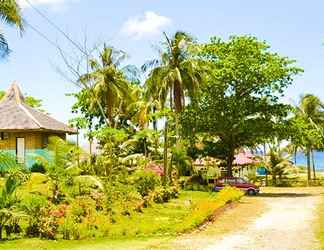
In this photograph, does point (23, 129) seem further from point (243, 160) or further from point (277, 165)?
point (277, 165)

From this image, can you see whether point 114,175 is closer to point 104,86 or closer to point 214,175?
point 104,86

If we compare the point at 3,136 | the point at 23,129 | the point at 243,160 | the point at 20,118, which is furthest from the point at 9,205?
the point at 243,160

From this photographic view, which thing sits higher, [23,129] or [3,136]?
[23,129]

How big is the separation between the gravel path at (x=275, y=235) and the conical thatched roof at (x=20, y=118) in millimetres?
17063

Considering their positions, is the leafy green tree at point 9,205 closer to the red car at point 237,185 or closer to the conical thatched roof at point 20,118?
the conical thatched roof at point 20,118

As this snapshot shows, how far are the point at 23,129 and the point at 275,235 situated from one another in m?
21.6

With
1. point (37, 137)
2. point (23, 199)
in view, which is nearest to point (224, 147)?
point (37, 137)

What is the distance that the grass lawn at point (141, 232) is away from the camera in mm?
15094

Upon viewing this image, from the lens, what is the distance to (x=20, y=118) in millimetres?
35844

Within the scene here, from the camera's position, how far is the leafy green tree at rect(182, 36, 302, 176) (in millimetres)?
37281

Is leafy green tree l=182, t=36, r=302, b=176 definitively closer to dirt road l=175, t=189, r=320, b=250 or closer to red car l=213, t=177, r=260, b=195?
red car l=213, t=177, r=260, b=195

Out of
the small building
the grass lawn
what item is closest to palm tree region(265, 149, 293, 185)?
the small building

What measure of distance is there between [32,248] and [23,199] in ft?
8.23

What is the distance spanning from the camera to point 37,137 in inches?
1427
